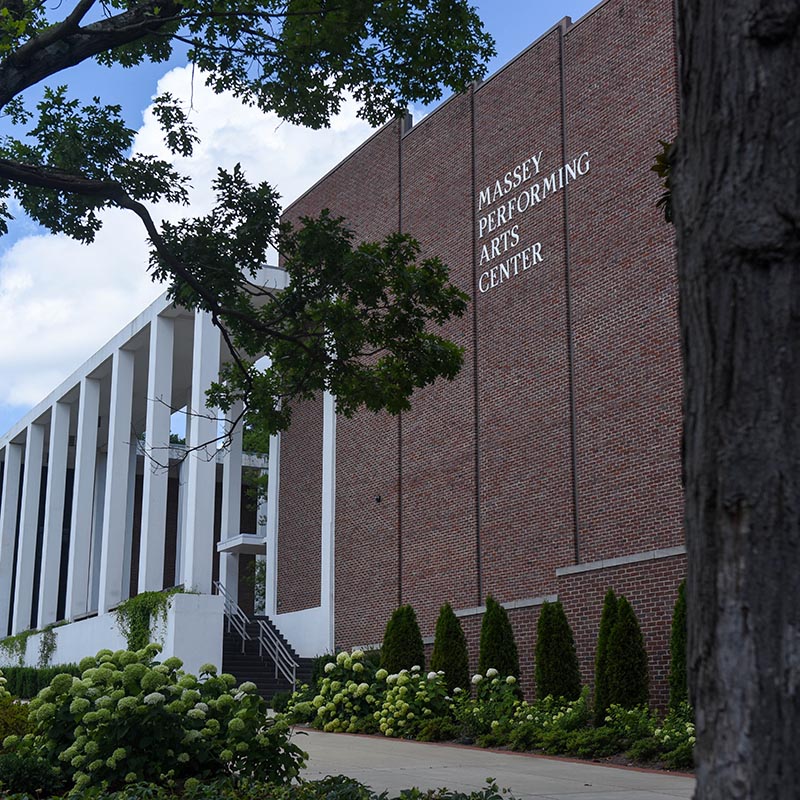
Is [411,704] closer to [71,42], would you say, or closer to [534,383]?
[534,383]

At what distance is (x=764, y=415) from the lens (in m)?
2.42

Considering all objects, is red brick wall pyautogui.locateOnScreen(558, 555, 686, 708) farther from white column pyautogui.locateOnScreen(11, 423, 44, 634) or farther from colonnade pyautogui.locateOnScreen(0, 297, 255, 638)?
white column pyautogui.locateOnScreen(11, 423, 44, 634)

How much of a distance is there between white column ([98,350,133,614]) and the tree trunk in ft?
89.0

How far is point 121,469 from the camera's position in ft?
98.0

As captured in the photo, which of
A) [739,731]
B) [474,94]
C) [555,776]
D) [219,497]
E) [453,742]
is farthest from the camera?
[219,497]

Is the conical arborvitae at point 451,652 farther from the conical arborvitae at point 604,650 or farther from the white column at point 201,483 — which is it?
the white column at point 201,483

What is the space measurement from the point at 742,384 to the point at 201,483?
24.3 metres

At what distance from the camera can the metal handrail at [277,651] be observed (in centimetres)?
2391

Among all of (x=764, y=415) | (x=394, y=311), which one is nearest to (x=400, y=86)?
(x=394, y=311)

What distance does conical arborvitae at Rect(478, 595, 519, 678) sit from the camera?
17.3 m

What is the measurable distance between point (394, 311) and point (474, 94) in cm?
1268

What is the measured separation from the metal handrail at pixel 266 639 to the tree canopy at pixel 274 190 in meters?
11.8

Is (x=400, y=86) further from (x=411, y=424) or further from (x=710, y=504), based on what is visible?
(x=411, y=424)

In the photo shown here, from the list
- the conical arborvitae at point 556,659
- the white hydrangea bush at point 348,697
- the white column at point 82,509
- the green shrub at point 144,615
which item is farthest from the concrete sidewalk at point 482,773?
the white column at point 82,509
